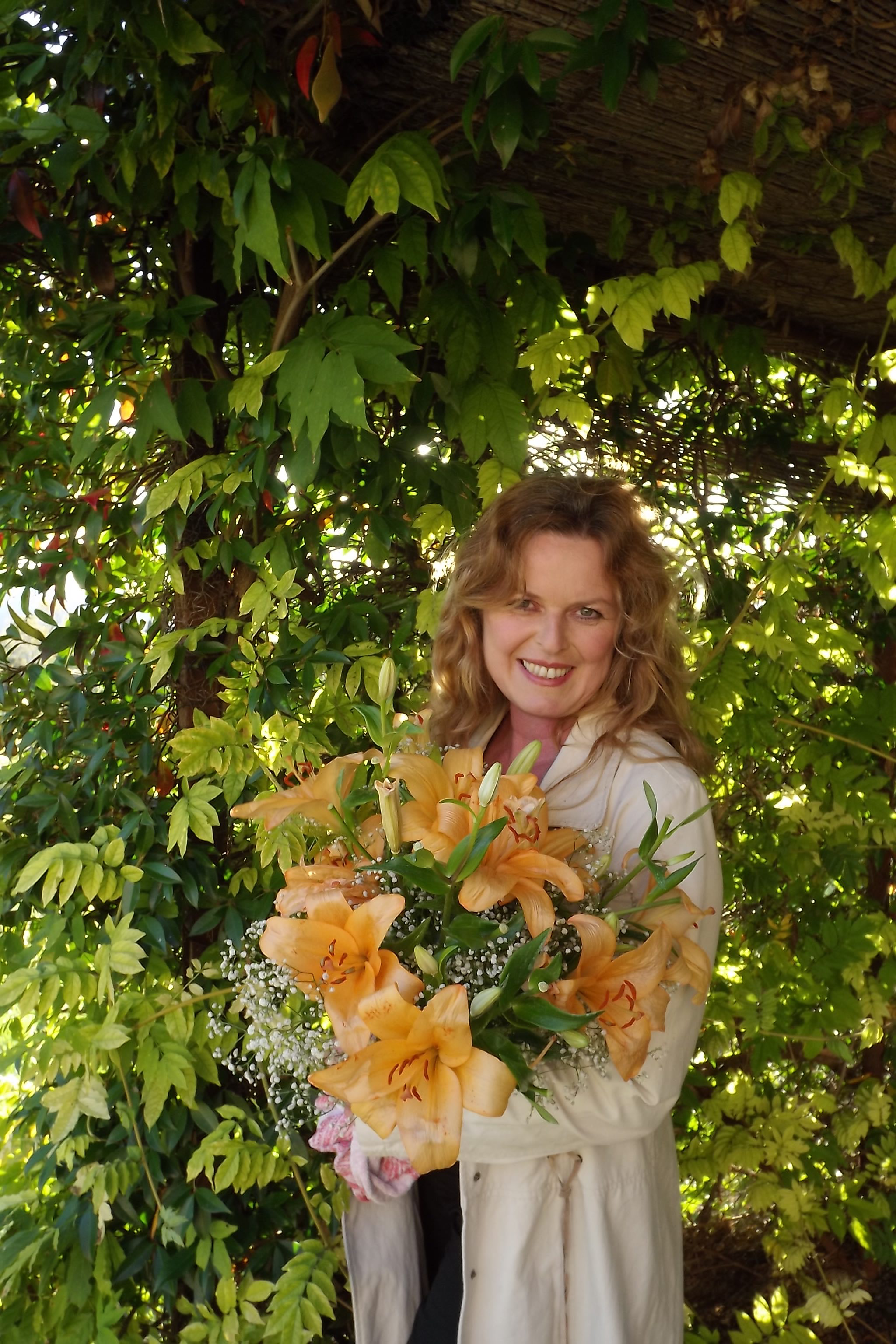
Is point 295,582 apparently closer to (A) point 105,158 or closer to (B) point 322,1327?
(A) point 105,158

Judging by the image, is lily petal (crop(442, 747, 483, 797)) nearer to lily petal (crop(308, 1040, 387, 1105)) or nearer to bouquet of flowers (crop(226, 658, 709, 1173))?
bouquet of flowers (crop(226, 658, 709, 1173))

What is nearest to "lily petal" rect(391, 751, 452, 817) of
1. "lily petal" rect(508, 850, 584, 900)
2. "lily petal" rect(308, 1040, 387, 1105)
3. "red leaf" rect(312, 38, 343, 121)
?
"lily petal" rect(508, 850, 584, 900)

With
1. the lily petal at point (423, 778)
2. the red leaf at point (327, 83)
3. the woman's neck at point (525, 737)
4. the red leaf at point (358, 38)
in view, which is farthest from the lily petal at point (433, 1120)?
the red leaf at point (358, 38)

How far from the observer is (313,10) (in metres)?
1.36

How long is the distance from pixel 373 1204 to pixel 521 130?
4.52ft

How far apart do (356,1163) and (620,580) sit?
78cm

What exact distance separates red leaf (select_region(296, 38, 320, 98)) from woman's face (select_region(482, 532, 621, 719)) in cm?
63

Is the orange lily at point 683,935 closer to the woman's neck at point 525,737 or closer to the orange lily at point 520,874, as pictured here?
the orange lily at point 520,874

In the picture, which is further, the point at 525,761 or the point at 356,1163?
the point at 356,1163

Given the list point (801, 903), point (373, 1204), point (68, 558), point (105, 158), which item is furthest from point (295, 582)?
point (801, 903)

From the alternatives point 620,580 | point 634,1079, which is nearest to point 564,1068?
point 634,1079

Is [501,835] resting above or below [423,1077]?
above

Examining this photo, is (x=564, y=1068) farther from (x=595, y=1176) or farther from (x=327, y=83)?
(x=327, y=83)

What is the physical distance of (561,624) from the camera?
1.36 m
